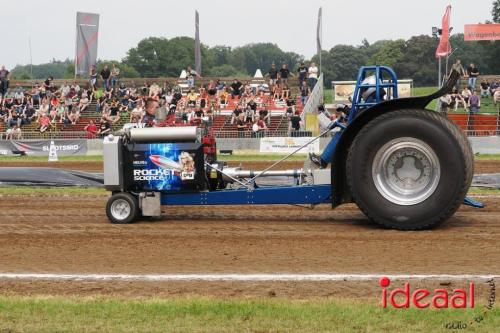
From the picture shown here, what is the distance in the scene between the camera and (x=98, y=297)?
6137 mm

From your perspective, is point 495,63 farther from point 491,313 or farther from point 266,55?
point 266,55

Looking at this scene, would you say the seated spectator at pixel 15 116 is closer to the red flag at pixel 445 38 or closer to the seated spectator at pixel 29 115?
the seated spectator at pixel 29 115

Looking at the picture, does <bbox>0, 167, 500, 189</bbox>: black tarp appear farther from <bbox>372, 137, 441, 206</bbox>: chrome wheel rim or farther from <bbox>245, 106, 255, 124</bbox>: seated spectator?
<bbox>245, 106, 255, 124</bbox>: seated spectator

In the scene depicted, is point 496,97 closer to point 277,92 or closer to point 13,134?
point 277,92

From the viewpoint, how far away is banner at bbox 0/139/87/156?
2817 centimetres

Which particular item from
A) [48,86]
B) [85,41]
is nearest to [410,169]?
[48,86]

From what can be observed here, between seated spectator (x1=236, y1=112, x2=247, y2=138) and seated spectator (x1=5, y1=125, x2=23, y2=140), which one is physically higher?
seated spectator (x1=236, y1=112, x2=247, y2=138)

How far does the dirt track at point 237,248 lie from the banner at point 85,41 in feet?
90.0

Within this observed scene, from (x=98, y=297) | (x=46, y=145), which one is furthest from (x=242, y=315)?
(x=46, y=145)

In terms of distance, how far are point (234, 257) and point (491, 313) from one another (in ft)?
9.48

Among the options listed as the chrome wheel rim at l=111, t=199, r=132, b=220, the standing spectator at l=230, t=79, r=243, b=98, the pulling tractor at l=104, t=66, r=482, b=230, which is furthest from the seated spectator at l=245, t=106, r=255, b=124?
the chrome wheel rim at l=111, t=199, r=132, b=220

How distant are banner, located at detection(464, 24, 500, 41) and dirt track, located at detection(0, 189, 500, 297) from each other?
29918 millimetres

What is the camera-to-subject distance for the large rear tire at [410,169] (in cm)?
856

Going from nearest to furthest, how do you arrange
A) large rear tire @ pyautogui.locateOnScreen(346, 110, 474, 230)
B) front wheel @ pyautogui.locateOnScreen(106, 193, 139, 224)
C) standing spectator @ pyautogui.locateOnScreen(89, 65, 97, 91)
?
large rear tire @ pyautogui.locateOnScreen(346, 110, 474, 230) < front wheel @ pyautogui.locateOnScreen(106, 193, 139, 224) < standing spectator @ pyautogui.locateOnScreen(89, 65, 97, 91)
